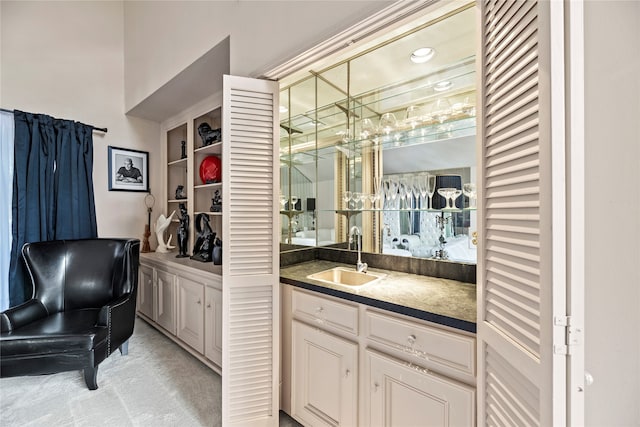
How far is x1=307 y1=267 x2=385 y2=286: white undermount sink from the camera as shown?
178 cm

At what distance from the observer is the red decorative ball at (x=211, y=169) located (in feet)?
9.23

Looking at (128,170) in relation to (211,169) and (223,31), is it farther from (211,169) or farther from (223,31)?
(223,31)

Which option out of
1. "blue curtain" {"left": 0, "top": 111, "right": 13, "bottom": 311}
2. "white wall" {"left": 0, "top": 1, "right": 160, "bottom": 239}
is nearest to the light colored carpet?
"blue curtain" {"left": 0, "top": 111, "right": 13, "bottom": 311}

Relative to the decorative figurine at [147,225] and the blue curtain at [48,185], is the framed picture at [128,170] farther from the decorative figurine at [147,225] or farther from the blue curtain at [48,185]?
the blue curtain at [48,185]

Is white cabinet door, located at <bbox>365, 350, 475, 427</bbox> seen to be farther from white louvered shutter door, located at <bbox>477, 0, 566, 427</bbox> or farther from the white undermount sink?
the white undermount sink

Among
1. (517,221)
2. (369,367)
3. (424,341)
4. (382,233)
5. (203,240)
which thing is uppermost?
(517,221)

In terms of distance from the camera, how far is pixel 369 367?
1261mm

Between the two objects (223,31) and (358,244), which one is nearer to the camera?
(223,31)

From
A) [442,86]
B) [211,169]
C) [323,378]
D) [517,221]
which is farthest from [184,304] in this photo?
[442,86]

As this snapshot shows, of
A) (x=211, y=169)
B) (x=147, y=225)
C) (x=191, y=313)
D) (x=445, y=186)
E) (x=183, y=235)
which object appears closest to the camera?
(x=445, y=186)

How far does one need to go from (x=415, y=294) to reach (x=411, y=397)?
16.6 inches

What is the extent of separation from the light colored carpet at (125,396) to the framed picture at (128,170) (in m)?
1.76

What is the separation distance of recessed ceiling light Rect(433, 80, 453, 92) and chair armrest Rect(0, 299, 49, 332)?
3.17 m

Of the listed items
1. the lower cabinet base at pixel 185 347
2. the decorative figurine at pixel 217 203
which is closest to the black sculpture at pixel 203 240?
the decorative figurine at pixel 217 203
